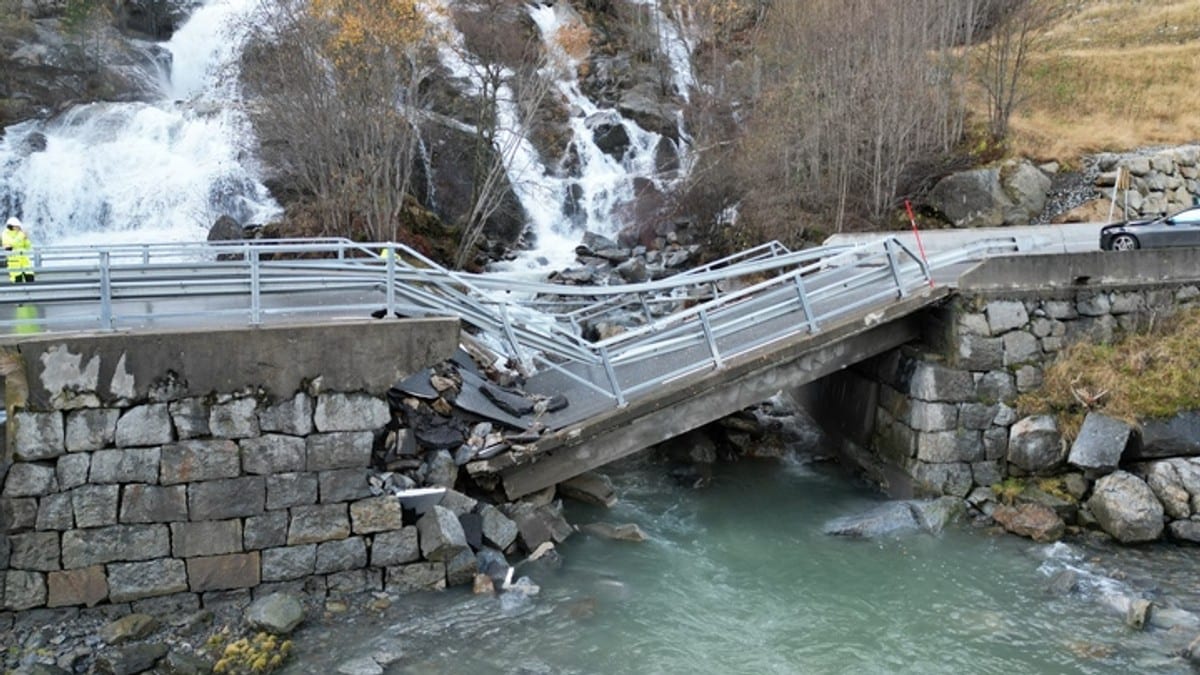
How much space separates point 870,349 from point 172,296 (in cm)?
918

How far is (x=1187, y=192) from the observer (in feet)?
82.1

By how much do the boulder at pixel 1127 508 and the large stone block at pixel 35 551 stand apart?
1206cm

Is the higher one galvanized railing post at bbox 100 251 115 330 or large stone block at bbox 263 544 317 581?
galvanized railing post at bbox 100 251 115 330

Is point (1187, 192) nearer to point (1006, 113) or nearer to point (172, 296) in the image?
point (1006, 113)

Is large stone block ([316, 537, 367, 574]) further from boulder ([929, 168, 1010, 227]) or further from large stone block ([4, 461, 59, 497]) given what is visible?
boulder ([929, 168, 1010, 227])

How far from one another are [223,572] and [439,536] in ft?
7.22

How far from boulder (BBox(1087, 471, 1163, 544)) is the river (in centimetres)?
25

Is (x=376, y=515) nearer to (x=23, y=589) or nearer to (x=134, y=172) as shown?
(x=23, y=589)

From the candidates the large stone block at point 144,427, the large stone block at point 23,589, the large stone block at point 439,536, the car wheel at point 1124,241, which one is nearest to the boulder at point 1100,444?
the car wheel at point 1124,241

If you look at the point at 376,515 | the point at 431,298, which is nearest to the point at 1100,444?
the point at 431,298

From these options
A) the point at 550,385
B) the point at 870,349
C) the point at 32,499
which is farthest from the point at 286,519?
the point at 870,349

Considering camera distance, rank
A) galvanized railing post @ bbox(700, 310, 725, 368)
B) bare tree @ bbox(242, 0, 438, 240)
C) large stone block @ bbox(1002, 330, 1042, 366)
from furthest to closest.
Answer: bare tree @ bbox(242, 0, 438, 240), large stone block @ bbox(1002, 330, 1042, 366), galvanized railing post @ bbox(700, 310, 725, 368)

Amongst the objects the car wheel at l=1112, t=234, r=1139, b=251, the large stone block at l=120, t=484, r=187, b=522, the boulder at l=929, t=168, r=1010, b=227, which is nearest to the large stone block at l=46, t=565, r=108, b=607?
the large stone block at l=120, t=484, r=187, b=522

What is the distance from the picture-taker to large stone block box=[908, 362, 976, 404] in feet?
40.5
